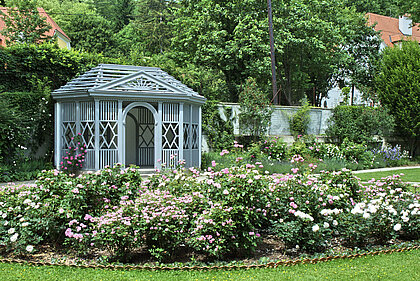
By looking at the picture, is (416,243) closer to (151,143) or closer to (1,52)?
(151,143)

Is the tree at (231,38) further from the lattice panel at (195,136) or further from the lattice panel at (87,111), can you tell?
the lattice panel at (87,111)

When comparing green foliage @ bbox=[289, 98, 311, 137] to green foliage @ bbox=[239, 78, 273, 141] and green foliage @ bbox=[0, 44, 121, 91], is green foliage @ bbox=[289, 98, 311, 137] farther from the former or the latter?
green foliage @ bbox=[0, 44, 121, 91]

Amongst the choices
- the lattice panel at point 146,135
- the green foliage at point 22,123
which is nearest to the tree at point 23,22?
the lattice panel at point 146,135

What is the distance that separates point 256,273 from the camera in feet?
16.0

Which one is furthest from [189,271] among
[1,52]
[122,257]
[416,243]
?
[1,52]

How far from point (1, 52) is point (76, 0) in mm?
40130

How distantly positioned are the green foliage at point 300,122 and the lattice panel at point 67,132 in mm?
10562

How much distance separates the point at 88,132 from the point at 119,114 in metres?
1.40

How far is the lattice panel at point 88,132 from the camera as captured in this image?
12.9m

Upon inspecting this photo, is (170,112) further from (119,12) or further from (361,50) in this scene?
(119,12)

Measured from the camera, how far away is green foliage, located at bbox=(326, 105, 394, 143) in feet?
65.4

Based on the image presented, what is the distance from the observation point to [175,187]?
21.7 ft

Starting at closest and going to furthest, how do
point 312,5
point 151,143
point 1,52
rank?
point 1,52, point 151,143, point 312,5

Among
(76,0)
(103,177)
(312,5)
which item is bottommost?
(103,177)
